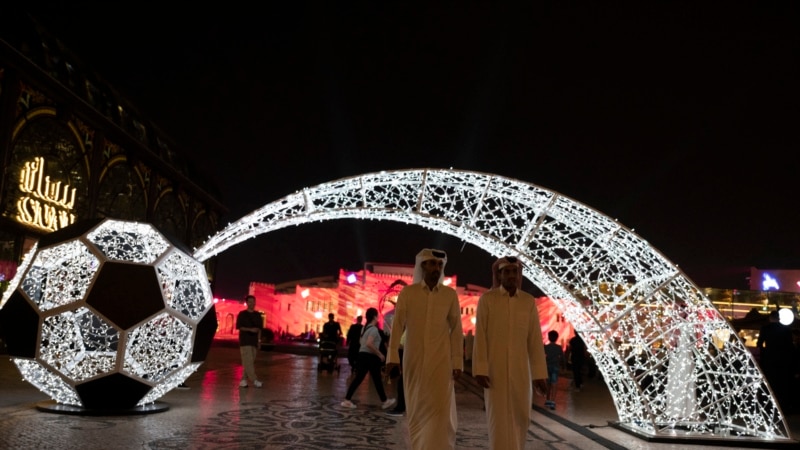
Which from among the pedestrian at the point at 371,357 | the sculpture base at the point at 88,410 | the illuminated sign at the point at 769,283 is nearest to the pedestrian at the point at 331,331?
the pedestrian at the point at 371,357

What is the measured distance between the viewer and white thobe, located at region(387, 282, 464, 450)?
17.4 ft

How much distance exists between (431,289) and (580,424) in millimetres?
4649

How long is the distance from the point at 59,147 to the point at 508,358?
61.0 ft

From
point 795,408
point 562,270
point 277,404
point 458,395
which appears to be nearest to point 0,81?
point 277,404

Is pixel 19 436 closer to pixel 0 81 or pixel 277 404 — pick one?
pixel 277 404

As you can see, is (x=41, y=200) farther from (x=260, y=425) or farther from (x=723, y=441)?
(x=723, y=441)

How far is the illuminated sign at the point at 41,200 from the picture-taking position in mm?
18312

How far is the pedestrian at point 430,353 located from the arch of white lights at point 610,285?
11.6ft

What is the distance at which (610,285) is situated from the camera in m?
8.93

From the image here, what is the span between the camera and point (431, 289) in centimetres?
570

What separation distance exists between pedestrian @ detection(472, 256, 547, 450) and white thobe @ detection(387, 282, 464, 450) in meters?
0.22

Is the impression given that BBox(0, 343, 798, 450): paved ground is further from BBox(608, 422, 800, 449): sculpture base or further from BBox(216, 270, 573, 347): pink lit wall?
BBox(216, 270, 573, 347): pink lit wall

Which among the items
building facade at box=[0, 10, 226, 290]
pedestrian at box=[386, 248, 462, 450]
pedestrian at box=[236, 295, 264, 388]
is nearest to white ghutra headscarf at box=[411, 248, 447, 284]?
pedestrian at box=[386, 248, 462, 450]

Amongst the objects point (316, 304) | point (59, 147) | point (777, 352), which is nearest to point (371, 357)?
point (777, 352)
